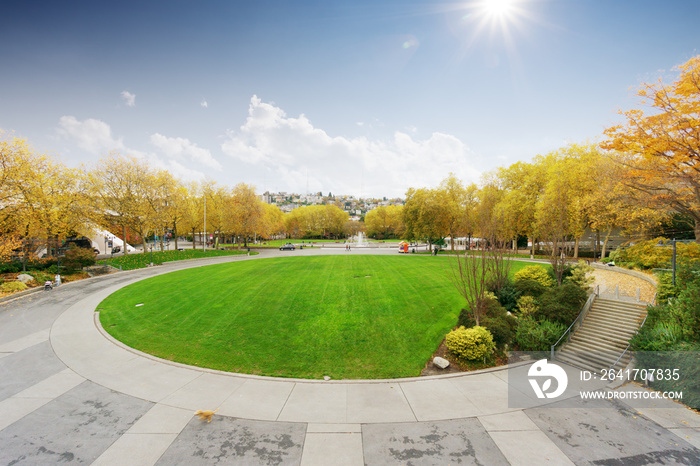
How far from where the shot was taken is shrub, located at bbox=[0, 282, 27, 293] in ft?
64.3

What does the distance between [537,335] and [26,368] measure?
67.1 ft

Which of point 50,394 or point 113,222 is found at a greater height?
point 113,222

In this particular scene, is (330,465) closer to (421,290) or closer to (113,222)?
(421,290)

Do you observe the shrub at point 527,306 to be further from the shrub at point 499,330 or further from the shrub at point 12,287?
the shrub at point 12,287

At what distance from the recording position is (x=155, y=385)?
8711 millimetres

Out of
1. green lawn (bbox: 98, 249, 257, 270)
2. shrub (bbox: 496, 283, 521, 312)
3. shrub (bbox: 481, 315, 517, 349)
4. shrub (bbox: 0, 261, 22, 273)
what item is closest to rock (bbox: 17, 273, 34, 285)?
shrub (bbox: 0, 261, 22, 273)

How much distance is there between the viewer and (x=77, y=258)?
2609 centimetres

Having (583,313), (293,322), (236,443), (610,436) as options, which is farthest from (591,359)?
(236,443)

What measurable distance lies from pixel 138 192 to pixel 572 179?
53.0 m

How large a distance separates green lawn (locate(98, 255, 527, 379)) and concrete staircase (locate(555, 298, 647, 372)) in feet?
17.0

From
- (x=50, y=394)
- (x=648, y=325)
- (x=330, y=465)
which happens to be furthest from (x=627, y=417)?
(x=50, y=394)

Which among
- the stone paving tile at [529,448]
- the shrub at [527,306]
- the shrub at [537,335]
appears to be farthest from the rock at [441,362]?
the shrub at [527,306]

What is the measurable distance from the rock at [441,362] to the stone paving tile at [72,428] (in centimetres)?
950

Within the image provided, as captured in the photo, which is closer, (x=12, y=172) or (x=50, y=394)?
(x=50, y=394)
